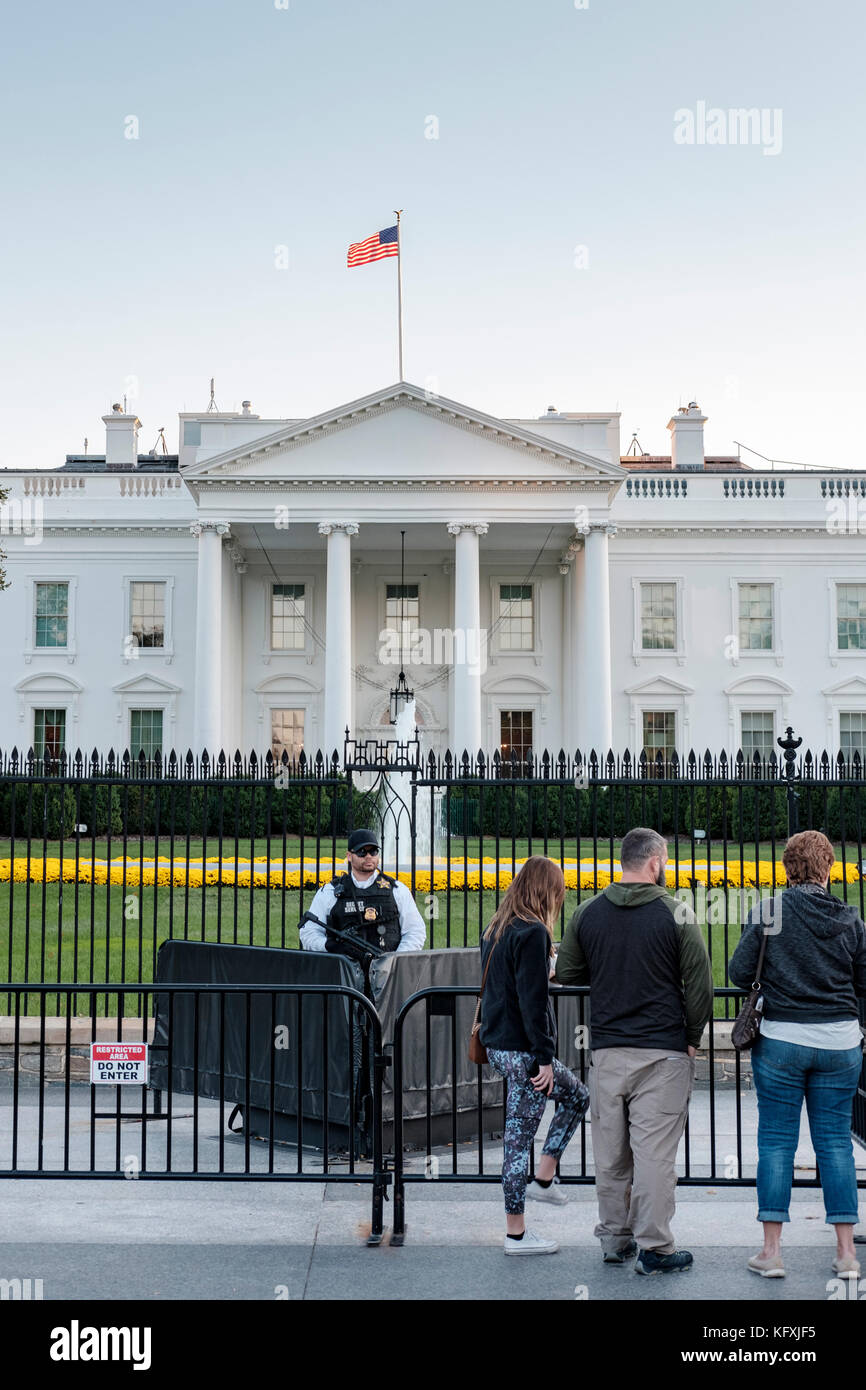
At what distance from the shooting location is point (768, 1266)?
211 inches

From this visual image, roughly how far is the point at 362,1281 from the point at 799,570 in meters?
39.8

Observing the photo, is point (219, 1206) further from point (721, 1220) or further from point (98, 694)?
point (98, 694)

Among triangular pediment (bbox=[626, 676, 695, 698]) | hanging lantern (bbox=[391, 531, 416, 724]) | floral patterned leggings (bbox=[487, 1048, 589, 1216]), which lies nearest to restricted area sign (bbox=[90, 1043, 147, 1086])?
floral patterned leggings (bbox=[487, 1048, 589, 1216])

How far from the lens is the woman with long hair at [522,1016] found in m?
5.69

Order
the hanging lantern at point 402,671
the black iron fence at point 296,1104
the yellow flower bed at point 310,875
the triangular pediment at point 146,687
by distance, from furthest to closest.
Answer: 1. the triangular pediment at point 146,687
2. the hanging lantern at point 402,671
3. the yellow flower bed at point 310,875
4. the black iron fence at point 296,1104

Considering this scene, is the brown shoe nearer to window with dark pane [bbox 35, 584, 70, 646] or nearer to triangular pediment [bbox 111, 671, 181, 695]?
triangular pediment [bbox 111, 671, 181, 695]

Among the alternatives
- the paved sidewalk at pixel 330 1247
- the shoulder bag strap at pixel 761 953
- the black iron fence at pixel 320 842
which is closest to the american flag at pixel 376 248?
the black iron fence at pixel 320 842

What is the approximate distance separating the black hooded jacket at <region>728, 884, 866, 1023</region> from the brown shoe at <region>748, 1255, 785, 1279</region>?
39.2 inches

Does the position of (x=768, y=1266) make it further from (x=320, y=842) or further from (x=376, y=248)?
(x=376, y=248)

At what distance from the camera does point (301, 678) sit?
139 ft

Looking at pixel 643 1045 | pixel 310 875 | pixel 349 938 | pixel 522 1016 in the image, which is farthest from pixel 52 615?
pixel 643 1045

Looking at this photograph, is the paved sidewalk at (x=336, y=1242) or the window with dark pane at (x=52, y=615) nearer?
the paved sidewalk at (x=336, y=1242)

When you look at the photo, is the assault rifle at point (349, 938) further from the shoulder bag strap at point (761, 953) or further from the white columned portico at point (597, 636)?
the white columned portico at point (597, 636)

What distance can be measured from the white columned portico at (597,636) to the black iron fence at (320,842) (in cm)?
1093
